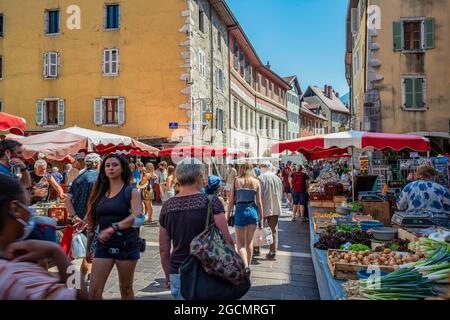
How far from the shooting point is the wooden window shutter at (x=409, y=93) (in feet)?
51.6

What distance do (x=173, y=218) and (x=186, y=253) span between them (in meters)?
0.29

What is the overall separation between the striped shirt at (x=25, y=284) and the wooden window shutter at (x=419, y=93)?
685 inches

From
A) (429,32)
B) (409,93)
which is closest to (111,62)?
(409,93)

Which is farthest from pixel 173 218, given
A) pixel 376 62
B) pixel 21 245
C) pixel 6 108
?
pixel 6 108

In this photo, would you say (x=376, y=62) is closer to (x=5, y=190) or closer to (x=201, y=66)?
(x=201, y=66)

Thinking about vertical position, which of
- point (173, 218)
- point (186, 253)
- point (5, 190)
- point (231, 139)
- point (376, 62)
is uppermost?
point (376, 62)

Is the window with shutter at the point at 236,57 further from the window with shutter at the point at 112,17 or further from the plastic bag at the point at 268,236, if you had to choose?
the plastic bag at the point at 268,236

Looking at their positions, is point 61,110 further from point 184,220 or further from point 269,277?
point 184,220

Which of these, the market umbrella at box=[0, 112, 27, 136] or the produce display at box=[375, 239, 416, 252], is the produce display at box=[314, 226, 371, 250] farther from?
the market umbrella at box=[0, 112, 27, 136]

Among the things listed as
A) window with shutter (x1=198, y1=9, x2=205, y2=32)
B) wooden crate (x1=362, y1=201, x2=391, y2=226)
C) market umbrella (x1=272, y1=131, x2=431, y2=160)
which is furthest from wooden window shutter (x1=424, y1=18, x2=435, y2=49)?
wooden crate (x1=362, y1=201, x2=391, y2=226)

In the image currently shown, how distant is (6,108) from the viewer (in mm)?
18891

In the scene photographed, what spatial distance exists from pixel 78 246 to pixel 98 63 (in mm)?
14753

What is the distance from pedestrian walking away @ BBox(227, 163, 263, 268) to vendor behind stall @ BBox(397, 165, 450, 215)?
2336 mm

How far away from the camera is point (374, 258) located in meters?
3.48
